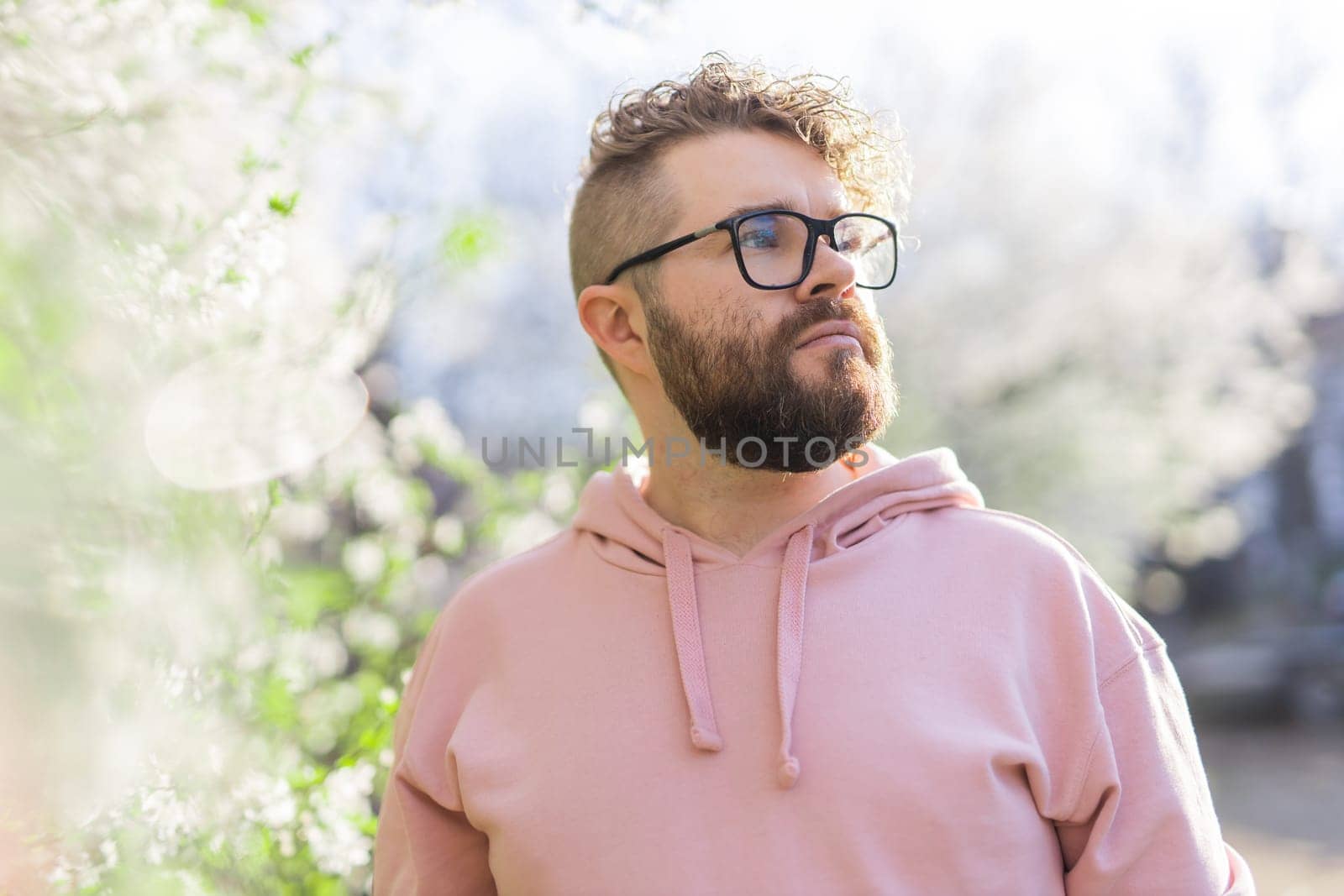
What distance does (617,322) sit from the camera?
1.75m

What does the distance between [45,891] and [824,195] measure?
1.51 m

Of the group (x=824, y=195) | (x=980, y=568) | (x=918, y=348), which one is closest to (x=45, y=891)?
(x=980, y=568)

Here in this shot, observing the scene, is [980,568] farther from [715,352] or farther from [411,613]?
[411,613]

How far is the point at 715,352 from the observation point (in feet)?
5.07

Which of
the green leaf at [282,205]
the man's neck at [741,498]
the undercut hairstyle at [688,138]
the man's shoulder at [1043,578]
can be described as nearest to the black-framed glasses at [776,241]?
the undercut hairstyle at [688,138]

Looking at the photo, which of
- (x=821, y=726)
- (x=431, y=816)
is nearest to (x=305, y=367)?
(x=431, y=816)

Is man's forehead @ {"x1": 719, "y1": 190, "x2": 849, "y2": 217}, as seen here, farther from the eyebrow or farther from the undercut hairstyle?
the undercut hairstyle

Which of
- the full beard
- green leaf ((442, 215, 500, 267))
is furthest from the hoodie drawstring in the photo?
green leaf ((442, 215, 500, 267))

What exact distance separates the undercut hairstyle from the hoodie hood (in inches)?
13.4

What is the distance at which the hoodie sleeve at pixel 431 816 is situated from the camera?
1.51 m

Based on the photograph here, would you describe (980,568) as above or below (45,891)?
above

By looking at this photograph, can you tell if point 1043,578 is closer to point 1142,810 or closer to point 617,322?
point 1142,810

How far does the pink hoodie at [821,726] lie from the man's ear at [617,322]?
28cm

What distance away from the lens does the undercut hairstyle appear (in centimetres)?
166
